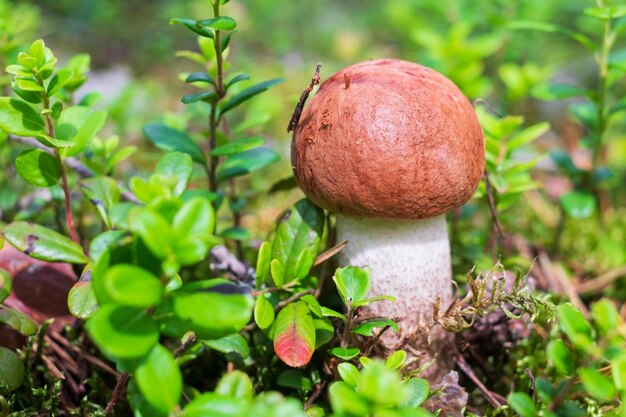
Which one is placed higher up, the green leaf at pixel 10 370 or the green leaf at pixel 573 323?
the green leaf at pixel 573 323

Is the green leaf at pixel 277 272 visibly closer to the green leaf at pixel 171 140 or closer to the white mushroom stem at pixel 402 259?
the white mushroom stem at pixel 402 259

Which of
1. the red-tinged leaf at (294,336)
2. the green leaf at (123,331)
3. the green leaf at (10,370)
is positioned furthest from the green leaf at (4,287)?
the red-tinged leaf at (294,336)

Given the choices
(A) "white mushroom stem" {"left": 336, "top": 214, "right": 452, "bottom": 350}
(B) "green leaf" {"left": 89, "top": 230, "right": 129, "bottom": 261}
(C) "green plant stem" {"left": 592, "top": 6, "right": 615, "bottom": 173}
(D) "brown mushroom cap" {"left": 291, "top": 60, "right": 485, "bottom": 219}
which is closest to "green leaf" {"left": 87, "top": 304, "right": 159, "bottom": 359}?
(B) "green leaf" {"left": 89, "top": 230, "right": 129, "bottom": 261}

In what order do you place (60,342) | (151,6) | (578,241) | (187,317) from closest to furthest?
(187,317), (60,342), (578,241), (151,6)

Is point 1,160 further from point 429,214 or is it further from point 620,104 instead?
point 620,104

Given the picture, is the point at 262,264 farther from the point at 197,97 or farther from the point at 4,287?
the point at 4,287

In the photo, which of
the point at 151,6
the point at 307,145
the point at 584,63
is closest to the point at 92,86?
the point at 151,6
